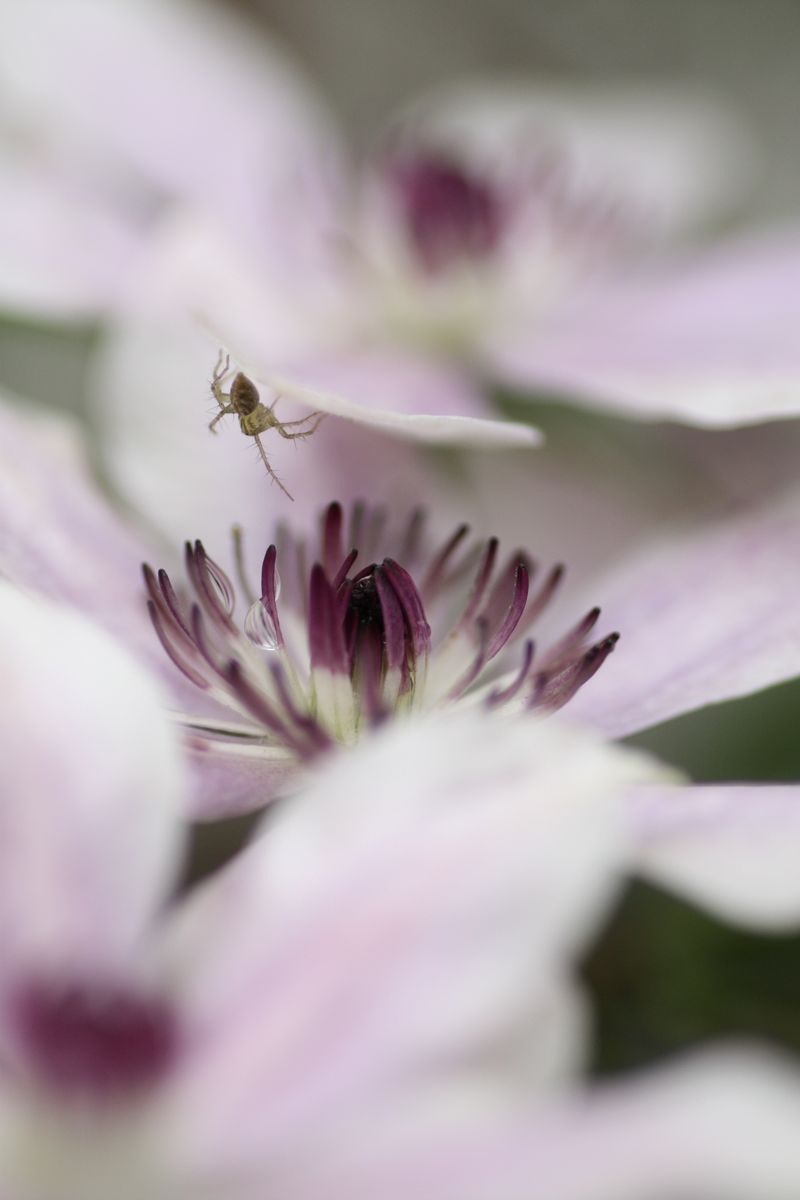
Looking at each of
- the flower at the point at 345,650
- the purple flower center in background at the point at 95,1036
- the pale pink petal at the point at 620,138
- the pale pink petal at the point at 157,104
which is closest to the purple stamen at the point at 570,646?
the flower at the point at 345,650

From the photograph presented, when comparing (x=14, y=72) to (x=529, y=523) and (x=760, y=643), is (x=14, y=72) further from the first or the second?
(x=760, y=643)

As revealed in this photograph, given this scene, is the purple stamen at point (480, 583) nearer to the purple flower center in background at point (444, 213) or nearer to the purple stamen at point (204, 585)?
the purple stamen at point (204, 585)

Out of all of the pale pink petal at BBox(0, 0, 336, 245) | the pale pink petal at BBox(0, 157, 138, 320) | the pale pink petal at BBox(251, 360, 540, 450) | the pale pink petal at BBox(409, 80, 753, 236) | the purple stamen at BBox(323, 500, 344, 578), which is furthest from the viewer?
the pale pink petal at BBox(409, 80, 753, 236)

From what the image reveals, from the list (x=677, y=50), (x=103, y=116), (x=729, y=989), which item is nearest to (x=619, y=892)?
(x=729, y=989)

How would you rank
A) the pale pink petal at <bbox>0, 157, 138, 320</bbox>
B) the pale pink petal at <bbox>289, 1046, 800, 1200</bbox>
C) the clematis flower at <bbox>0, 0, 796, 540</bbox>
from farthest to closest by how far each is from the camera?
the pale pink petal at <bbox>0, 157, 138, 320</bbox> → the clematis flower at <bbox>0, 0, 796, 540</bbox> → the pale pink petal at <bbox>289, 1046, 800, 1200</bbox>

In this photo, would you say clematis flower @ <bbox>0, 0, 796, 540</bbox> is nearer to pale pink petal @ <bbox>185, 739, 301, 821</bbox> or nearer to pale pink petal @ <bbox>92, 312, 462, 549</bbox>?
pale pink petal @ <bbox>92, 312, 462, 549</bbox>

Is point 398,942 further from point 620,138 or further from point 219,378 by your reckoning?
point 620,138

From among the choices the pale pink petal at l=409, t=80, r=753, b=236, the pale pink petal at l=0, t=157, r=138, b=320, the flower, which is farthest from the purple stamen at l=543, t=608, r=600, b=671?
the pale pink petal at l=409, t=80, r=753, b=236
